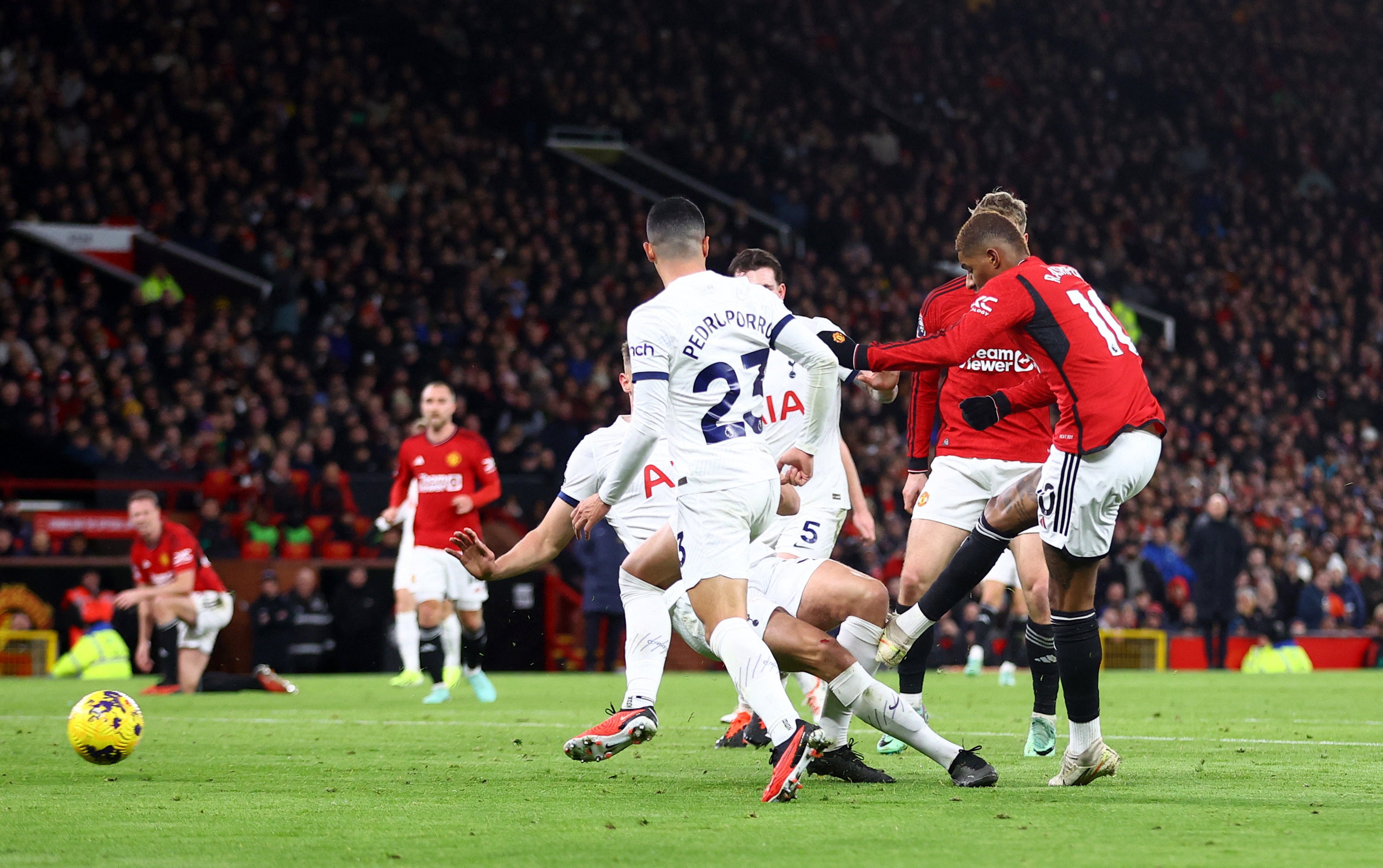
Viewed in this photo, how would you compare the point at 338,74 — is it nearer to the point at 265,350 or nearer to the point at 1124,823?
the point at 265,350

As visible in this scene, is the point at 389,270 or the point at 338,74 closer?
the point at 389,270

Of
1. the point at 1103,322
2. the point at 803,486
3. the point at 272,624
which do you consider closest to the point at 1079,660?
the point at 1103,322

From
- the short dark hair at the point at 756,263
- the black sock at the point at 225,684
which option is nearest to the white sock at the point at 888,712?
the short dark hair at the point at 756,263

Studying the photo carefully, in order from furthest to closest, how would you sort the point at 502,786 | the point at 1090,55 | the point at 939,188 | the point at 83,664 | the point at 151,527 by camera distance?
the point at 1090,55 → the point at 939,188 → the point at 83,664 → the point at 151,527 → the point at 502,786

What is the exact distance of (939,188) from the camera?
29.9 m

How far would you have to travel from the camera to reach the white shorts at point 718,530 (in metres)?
5.63

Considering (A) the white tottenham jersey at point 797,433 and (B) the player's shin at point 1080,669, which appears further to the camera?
(A) the white tottenham jersey at point 797,433

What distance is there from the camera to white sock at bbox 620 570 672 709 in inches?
262

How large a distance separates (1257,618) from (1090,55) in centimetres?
1724

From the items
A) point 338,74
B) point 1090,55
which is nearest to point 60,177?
point 338,74

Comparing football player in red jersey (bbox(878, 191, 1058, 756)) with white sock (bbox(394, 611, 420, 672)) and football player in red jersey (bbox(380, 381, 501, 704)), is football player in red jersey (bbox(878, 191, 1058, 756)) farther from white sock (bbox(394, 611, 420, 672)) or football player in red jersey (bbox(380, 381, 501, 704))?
white sock (bbox(394, 611, 420, 672))

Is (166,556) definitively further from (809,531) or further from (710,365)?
(710,365)

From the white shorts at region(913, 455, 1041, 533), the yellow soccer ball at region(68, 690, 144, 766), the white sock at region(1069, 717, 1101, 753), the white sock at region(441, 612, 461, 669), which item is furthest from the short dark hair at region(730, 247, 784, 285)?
the white sock at region(441, 612, 461, 669)

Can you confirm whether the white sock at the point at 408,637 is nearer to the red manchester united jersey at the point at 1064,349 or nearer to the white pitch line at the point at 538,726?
the white pitch line at the point at 538,726
